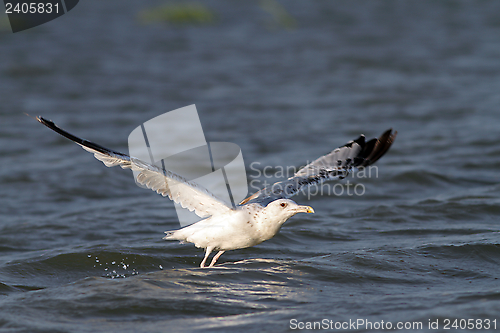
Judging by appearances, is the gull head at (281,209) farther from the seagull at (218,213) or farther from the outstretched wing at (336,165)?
the outstretched wing at (336,165)

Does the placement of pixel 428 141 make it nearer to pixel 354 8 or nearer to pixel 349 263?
pixel 349 263

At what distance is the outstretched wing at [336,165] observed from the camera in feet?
25.1

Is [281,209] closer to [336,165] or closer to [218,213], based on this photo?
[218,213]

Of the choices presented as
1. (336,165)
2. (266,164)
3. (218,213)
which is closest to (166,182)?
(218,213)

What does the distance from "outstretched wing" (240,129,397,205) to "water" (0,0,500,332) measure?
0.87 meters

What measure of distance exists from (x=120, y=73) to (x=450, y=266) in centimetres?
1705

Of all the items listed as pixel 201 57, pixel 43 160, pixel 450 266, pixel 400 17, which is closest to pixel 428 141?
pixel 450 266

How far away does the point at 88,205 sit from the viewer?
10.4 m

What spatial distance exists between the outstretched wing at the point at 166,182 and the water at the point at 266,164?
75 cm

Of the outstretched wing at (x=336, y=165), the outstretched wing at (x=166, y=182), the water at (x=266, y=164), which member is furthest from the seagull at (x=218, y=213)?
the outstretched wing at (x=336, y=165)

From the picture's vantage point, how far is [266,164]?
1283 cm

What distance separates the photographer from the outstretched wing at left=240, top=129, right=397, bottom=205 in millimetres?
7652

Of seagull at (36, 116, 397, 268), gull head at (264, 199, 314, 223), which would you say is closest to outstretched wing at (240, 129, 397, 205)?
seagull at (36, 116, 397, 268)

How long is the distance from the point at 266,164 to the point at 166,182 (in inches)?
249
